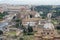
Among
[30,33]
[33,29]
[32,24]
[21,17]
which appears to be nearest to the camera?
[30,33]

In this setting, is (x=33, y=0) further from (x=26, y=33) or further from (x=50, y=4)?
(x=26, y=33)

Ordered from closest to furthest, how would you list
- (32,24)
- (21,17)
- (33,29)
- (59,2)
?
(33,29) → (32,24) → (21,17) → (59,2)

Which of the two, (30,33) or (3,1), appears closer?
(30,33)

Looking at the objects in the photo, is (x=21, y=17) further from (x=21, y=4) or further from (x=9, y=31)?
(x=21, y=4)

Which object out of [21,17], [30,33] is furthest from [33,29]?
[21,17]

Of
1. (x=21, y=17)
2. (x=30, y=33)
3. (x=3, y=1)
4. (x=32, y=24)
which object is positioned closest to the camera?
(x=30, y=33)

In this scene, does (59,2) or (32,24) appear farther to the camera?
(59,2)

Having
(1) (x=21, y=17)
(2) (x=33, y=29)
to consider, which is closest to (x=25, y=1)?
(1) (x=21, y=17)

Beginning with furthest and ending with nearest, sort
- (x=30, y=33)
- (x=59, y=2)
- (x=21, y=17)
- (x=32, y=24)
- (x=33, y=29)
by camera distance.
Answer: (x=59, y=2) → (x=21, y=17) → (x=32, y=24) → (x=33, y=29) → (x=30, y=33)

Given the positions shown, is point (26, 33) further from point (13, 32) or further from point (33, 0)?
point (33, 0)
